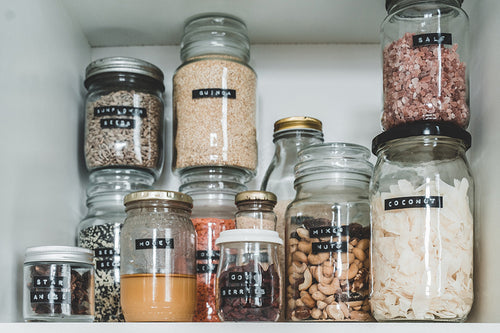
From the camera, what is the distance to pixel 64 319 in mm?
958

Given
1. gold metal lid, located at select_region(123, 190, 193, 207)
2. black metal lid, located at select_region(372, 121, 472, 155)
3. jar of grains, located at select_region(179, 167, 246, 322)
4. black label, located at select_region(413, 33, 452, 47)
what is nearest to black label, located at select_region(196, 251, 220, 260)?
jar of grains, located at select_region(179, 167, 246, 322)

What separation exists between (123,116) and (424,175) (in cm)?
55

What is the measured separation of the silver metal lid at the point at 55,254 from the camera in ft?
3.12

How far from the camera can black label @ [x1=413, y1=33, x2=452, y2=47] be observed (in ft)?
A: 3.07

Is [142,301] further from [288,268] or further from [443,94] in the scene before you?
[443,94]

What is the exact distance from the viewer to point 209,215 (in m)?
1.11

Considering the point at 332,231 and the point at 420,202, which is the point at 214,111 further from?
the point at 420,202

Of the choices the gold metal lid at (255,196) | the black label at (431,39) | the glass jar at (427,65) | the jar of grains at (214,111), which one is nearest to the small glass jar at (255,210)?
the gold metal lid at (255,196)

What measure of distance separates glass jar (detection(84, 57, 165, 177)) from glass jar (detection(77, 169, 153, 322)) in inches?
1.2

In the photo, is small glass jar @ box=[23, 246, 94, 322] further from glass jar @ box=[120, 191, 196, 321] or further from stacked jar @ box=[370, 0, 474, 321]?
stacked jar @ box=[370, 0, 474, 321]

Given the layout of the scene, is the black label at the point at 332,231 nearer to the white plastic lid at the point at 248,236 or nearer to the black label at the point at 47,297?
the white plastic lid at the point at 248,236

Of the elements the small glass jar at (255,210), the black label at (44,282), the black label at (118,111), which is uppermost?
the black label at (118,111)

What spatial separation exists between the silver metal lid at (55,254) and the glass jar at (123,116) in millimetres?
219

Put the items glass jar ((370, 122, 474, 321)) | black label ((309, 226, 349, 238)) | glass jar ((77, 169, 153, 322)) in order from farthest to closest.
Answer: glass jar ((77, 169, 153, 322))
black label ((309, 226, 349, 238))
glass jar ((370, 122, 474, 321))
